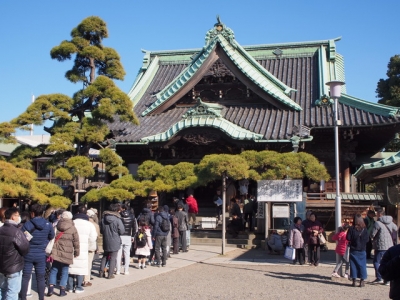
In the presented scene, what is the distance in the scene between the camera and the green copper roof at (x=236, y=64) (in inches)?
849

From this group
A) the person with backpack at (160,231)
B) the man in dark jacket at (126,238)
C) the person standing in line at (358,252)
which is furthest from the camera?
the person with backpack at (160,231)

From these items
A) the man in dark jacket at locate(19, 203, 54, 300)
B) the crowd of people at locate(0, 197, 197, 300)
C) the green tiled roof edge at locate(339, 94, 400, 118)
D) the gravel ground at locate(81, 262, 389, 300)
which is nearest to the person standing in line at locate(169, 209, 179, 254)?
the crowd of people at locate(0, 197, 197, 300)

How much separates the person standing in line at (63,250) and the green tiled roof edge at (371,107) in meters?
14.8

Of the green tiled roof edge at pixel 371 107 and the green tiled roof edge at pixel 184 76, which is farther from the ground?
the green tiled roof edge at pixel 184 76

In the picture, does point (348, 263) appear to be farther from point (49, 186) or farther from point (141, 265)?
point (49, 186)

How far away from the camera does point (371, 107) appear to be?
1972 centimetres

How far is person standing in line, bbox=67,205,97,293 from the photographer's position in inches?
342

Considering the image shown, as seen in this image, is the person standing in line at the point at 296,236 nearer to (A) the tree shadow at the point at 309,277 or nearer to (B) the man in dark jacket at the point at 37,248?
(A) the tree shadow at the point at 309,277

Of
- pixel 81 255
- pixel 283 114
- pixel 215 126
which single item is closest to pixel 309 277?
pixel 81 255

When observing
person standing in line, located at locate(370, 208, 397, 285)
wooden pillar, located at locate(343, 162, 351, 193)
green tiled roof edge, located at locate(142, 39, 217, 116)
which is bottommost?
person standing in line, located at locate(370, 208, 397, 285)

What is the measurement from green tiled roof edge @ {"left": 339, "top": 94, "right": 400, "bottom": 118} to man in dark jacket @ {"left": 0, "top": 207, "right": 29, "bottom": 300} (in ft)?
53.3

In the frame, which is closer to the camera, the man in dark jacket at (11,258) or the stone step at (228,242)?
the man in dark jacket at (11,258)

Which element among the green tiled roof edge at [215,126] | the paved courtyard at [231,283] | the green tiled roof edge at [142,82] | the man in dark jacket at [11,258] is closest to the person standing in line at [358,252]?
the paved courtyard at [231,283]

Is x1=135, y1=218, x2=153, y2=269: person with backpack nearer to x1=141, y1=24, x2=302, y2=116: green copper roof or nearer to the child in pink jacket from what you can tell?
the child in pink jacket
